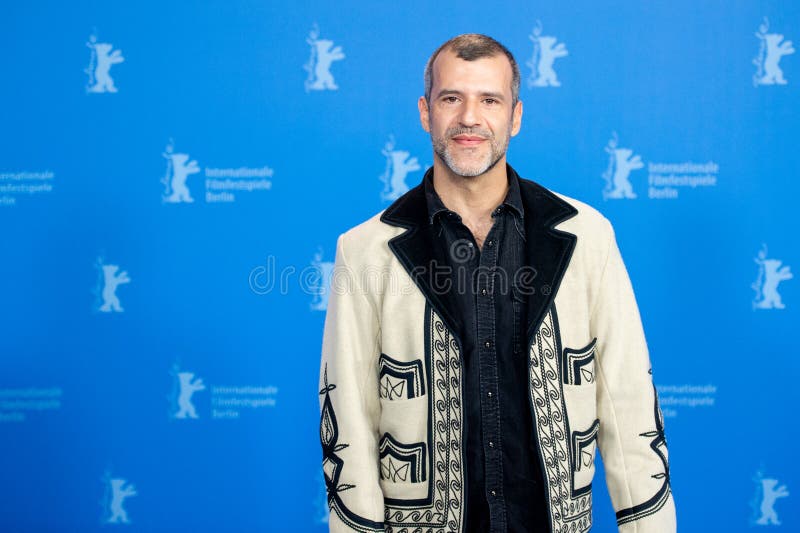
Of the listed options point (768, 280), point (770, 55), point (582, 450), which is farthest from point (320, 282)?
point (770, 55)

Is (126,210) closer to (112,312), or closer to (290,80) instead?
(112,312)

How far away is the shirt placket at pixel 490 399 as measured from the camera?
1677 mm

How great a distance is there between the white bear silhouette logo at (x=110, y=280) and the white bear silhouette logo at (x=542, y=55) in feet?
6.20

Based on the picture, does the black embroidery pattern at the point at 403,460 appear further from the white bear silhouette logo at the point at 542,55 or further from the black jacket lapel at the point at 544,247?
the white bear silhouette logo at the point at 542,55

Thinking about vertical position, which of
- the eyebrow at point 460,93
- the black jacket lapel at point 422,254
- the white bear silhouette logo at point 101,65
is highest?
the white bear silhouette logo at point 101,65

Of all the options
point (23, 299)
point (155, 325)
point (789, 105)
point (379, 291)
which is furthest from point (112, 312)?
point (789, 105)

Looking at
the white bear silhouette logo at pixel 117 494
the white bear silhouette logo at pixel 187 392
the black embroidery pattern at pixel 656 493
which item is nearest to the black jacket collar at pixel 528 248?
the black embroidery pattern at pixel 656 493

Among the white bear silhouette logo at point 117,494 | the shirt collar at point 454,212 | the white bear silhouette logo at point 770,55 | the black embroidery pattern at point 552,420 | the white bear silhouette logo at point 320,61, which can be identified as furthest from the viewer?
the white bear silhouette logo at point 117,494

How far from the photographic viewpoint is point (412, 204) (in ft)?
6.15

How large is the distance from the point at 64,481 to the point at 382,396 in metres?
2.11

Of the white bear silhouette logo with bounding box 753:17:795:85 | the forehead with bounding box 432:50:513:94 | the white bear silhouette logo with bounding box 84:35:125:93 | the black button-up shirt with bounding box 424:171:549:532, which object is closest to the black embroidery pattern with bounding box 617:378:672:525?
the black button-up shirt with bounding box 424:171:549:532

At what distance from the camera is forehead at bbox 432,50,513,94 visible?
176cm

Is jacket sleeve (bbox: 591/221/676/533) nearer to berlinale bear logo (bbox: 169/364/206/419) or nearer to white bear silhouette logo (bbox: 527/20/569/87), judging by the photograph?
white bear silhouette logo (bbox: 527/20/569/87)

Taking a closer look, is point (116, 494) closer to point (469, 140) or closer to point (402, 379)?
point (402, 379)
